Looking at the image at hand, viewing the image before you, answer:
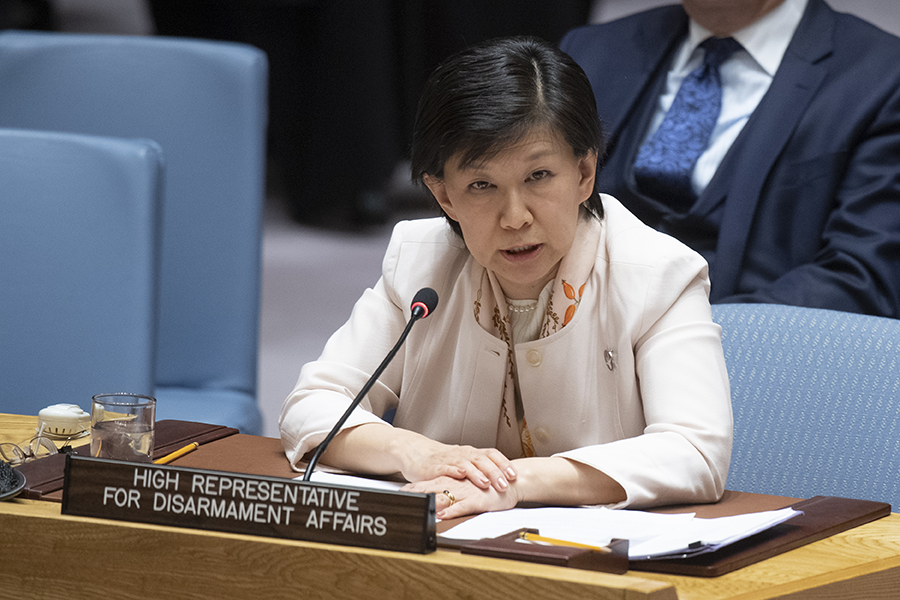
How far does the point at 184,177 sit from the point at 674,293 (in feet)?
4.13

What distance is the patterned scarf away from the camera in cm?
137

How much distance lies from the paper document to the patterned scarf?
0.31 metres

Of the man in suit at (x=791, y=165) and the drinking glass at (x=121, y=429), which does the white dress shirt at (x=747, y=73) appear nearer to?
the man in suit at (x=791, y=165)

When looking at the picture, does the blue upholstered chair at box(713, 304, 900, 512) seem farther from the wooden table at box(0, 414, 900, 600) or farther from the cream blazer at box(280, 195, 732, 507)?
the wooden table at box(0, 414, 900, 600)

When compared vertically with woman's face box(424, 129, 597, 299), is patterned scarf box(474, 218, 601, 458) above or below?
below

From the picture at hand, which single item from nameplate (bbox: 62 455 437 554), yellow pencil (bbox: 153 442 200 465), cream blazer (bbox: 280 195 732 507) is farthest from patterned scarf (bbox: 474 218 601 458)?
nameplate (bbox: 62 455 437 554)

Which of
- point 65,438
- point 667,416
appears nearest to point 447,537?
point 667,416

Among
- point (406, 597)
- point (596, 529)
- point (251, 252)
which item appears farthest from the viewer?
point (251, 252)

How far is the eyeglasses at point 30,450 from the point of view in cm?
128

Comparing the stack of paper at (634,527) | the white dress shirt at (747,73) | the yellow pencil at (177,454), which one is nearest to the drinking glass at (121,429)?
the yellow pencil at (177,454)

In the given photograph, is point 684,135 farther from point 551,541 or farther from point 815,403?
point 551,541

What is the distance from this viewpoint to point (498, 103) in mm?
1252

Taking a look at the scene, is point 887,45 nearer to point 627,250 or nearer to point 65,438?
point 627,250

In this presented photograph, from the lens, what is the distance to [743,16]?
88.0 inches
